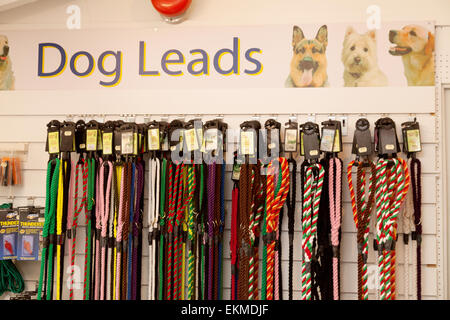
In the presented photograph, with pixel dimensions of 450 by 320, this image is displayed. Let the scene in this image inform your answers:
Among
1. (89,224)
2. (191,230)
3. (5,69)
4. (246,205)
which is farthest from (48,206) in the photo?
(246,205)

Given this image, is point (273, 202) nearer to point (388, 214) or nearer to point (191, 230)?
point (191, 230)

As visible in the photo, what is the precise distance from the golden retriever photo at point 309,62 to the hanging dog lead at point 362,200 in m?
0.43

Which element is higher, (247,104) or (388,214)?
(247,104)

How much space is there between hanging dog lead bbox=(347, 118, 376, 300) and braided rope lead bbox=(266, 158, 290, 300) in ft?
1.26

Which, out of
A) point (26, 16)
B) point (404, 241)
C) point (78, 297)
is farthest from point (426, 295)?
point (26, 16)

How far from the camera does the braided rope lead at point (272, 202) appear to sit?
2.86 m

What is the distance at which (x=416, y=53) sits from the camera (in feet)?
9.79

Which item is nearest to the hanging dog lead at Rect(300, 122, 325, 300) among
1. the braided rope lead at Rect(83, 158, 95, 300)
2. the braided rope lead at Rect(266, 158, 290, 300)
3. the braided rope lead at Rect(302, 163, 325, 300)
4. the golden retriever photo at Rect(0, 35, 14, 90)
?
the braided rope lead at Rect(302, 163, 325, 300)

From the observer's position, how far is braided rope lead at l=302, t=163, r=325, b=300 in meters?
2.82

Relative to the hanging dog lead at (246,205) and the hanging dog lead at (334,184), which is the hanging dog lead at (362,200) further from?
the hanging dog lead at (246,205)

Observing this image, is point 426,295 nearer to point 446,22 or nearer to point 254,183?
point 254,183

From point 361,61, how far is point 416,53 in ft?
1.10

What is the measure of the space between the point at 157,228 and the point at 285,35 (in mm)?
1457

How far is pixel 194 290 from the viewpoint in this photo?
296cm
